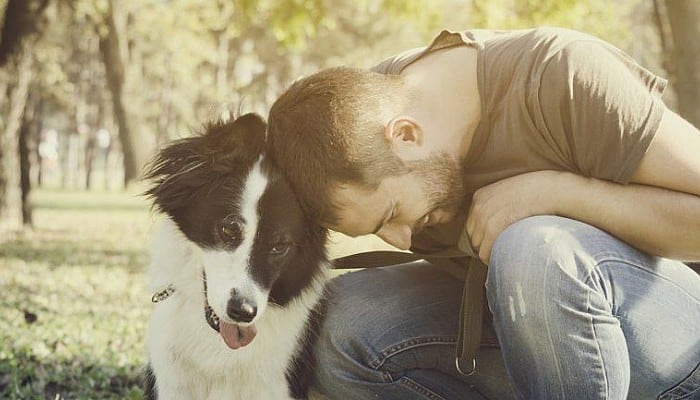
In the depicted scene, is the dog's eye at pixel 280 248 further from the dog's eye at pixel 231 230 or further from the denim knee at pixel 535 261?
the denim knee at pixel 535 261

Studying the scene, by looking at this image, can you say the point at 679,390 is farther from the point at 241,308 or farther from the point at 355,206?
the point at 241,308

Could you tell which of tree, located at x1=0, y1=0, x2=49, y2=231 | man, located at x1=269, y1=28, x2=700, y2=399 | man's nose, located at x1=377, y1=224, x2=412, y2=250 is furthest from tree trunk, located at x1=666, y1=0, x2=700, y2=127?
tree, located at x1=0, y1=0, x2=49, y2=231

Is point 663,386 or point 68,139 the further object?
point 68,139

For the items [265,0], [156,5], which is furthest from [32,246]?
[156,5]

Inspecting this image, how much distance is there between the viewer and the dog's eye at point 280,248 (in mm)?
2918

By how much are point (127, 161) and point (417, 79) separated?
18.1 m

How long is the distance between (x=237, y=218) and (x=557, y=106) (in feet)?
3.90

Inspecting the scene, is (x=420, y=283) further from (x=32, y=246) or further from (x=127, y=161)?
(x=127, y=161)

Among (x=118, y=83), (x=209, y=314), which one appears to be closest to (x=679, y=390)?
(x=209, y=314)

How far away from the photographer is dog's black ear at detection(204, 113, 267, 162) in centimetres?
292

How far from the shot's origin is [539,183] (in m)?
2.60

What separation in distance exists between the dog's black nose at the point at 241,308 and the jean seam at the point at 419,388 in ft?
2.25

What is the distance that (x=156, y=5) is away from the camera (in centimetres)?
2208

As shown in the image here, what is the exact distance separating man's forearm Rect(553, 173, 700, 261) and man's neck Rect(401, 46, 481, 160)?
383mm
